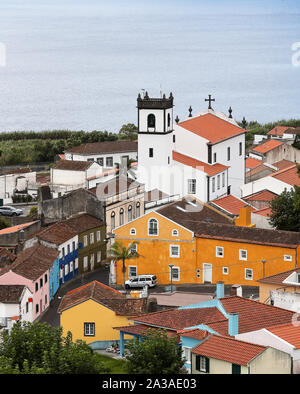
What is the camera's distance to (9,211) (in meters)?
47.4

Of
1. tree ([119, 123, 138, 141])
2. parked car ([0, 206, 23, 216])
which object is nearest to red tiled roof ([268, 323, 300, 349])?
parked car ([0, 206, 23, 216])

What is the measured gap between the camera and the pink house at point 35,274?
2988 cm

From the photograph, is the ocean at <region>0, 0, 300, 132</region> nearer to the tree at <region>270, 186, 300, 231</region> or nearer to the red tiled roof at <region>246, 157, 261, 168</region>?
the red tiled roof at <region>246, 157, 261, 168</region>

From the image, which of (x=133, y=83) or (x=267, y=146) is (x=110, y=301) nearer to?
(x=267, y=146)

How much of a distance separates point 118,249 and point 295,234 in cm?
648

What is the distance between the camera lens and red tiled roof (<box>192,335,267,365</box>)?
18062 mm

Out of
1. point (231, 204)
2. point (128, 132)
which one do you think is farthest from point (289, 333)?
point (128, 132)

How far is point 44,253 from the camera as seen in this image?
1319 inches

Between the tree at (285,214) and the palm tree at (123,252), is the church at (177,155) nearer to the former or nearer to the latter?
the tree at (285,214)

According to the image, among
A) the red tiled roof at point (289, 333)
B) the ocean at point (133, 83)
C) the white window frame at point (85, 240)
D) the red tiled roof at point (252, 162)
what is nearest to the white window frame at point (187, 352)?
the red tiled roof at point (289, 333)

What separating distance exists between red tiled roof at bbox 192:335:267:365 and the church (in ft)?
83.0

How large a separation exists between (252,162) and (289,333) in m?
36.5

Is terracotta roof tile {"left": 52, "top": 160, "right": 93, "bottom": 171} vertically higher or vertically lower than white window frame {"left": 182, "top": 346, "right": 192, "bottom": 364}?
lower
